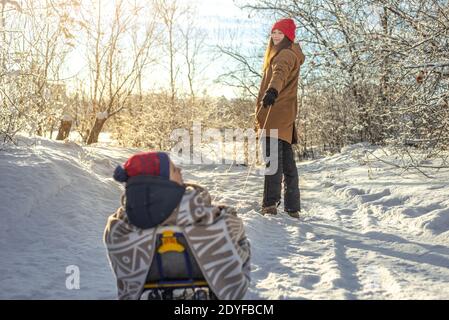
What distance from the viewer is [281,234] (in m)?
4.18

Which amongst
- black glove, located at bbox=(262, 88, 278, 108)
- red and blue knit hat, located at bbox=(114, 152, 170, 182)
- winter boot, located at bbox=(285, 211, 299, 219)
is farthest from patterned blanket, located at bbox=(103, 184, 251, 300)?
winter boot, located at bbox=(285, 211, 299, 219)

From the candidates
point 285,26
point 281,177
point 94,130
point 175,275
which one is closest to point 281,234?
point 281,177

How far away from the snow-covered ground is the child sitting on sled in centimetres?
65

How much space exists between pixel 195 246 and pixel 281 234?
2.32 m

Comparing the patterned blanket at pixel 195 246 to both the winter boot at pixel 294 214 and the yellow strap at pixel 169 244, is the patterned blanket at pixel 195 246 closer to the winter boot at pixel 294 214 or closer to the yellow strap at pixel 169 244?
the yellow strap at pixel 169 244

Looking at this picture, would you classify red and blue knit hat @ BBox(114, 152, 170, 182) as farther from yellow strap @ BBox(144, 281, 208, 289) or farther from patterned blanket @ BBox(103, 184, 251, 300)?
yellow strap @ BBox(144, 281, 208, 289)

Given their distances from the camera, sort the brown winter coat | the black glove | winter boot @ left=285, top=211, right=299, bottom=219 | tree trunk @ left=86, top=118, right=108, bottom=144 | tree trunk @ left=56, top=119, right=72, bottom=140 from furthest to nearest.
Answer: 1. tree trunk @ left=86, top=118, right=108, bottom=144
2. tree trunk @ left=56, top=119, right=72, bottom=140
3. winter boot @ left=285, top=211, right=299, bottom=219
4. the brown winter coat
5. the black glove

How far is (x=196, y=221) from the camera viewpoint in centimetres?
199

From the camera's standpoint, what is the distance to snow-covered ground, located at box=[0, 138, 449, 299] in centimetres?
280

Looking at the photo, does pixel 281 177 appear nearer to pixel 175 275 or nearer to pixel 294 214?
pixel 294 214

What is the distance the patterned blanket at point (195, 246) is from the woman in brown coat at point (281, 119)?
2683 mm

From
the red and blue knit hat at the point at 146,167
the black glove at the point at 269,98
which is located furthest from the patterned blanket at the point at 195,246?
the black glove at the point at 269,98

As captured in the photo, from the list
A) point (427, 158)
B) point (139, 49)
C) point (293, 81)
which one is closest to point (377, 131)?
point (427, 158)
